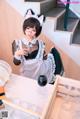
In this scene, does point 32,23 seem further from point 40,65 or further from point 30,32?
point 40,65

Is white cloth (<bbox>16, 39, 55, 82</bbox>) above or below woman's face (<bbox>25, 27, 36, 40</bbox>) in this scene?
below

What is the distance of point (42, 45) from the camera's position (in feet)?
3.96

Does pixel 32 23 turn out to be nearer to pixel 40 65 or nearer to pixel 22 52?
pixel 22 52

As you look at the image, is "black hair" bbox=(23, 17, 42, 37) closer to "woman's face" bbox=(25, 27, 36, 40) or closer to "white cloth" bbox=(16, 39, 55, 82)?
"woman's face" bbox=(25, 27, 36, 40)

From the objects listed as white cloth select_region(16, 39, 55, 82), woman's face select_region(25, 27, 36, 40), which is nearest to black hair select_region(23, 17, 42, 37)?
woman's face select_region(25, 27, 36, 40)

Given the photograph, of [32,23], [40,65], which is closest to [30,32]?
[32,23]

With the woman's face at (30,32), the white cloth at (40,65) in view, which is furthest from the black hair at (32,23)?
the white cloth at (40,65)

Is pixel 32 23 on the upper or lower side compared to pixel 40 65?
upper

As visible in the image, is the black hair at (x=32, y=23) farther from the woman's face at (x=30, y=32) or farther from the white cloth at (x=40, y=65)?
the white cloth at (x=40, y=65)

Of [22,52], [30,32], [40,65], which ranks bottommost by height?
[40,65]

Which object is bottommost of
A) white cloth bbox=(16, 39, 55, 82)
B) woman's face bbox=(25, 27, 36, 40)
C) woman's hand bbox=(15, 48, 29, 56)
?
white cloth bbox=(16, 39, 55, 82)

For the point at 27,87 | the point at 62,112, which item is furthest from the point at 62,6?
the point at 62,112

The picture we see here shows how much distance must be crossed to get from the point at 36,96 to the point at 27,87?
103 millimetres

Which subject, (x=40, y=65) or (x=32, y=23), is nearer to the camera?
(x=32, y=23)
